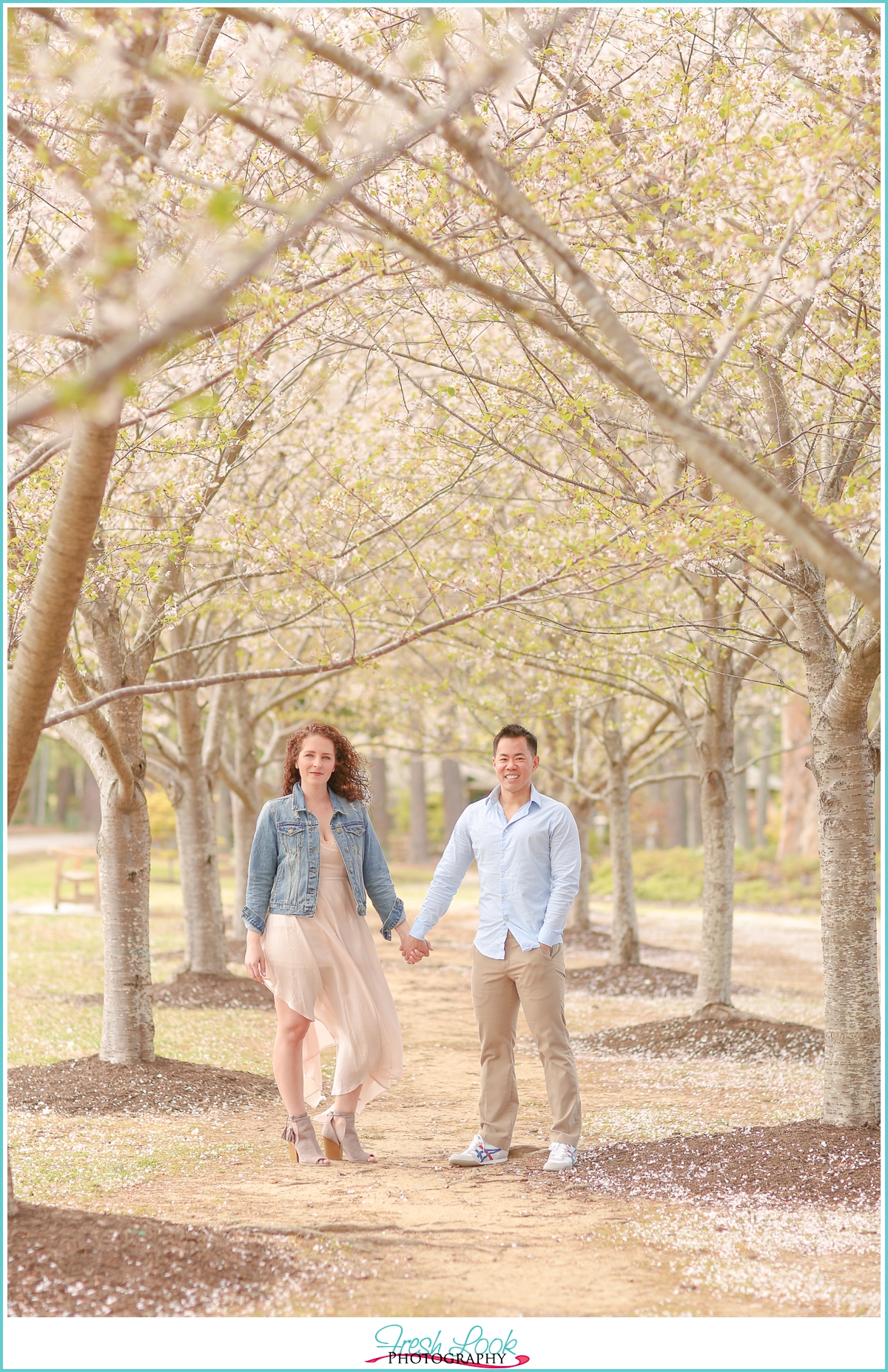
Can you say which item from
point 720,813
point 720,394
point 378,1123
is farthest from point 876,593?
point 720,813

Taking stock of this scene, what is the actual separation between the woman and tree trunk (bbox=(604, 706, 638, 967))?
7886 mm

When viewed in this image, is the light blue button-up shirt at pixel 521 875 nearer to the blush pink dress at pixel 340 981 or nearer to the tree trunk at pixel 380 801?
the blush pink dress at pixel 340 981

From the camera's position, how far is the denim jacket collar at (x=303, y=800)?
5926 mm

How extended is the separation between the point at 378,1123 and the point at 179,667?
5433mm

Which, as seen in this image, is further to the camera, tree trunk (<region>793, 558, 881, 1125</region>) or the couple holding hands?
tree trunk (<region>793, 558, 881, 1125</region>)

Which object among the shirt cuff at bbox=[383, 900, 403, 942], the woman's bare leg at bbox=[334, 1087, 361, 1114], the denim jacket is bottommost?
the woman's bare leg at bbox=[334, 1087, 361, 1114]

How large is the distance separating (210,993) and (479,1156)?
607 centimetres

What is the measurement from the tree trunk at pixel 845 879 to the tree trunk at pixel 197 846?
711 cm

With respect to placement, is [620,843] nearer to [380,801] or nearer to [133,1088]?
[133,1088]

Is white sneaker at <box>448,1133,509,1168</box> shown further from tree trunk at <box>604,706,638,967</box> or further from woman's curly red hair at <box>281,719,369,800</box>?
tree trunk at <box>604,706,638,967</box>

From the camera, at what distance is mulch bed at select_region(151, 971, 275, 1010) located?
11.0m

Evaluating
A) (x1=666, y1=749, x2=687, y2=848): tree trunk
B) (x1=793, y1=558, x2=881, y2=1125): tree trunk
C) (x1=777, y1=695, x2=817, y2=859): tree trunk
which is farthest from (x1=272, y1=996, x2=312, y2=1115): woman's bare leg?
(x1=666, y1=749, x2=687, y2=848): tree trunk

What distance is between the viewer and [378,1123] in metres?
6.89
